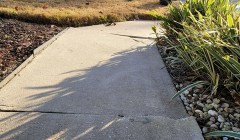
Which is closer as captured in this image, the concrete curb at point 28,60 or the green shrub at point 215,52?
the green shrub at point 215,52

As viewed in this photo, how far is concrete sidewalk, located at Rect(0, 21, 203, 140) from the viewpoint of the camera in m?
2.87

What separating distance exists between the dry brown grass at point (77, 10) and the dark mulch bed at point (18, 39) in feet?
1.13

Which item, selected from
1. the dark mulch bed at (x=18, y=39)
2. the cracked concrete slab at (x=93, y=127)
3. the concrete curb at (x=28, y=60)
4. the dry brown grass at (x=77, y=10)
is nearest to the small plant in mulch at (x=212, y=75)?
the cracked concrete slab at (x=93, y=127)

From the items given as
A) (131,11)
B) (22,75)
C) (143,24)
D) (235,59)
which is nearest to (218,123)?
(235,59)

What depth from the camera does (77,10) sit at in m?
7.57

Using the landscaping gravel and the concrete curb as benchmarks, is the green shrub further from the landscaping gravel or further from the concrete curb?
the concrete curb

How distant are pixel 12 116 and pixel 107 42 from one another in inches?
109

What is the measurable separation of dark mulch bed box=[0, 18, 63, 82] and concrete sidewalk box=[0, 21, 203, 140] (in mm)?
230

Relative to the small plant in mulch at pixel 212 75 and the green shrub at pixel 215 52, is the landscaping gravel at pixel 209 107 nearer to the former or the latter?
the small plant in mulch at pixel 212 75

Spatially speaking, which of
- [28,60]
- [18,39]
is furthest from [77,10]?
[28,60]

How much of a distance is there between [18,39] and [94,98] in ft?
8.21

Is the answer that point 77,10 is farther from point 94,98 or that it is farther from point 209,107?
point 209,107

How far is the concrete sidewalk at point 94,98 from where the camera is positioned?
9.41 feet

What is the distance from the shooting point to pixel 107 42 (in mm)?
5621
